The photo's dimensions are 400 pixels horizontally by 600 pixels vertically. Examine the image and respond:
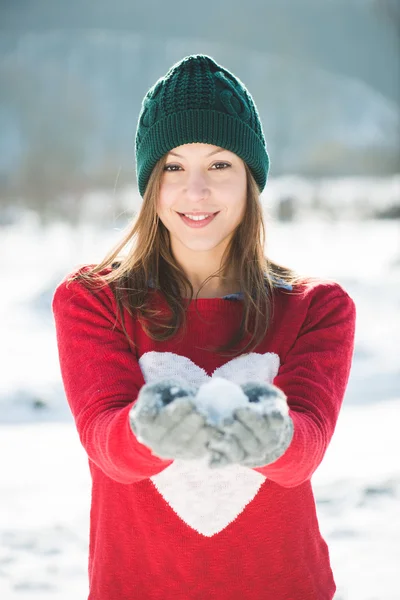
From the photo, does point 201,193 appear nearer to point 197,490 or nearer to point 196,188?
point 196,188

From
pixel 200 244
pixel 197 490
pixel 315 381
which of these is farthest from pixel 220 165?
pixel 197 490

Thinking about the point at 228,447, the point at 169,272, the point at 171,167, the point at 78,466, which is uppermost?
the point at 171,167

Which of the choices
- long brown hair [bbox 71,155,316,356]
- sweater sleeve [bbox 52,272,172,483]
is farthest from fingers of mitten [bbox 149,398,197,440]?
long brown hair [bbox 71,155,316,356]

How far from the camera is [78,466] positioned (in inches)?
131

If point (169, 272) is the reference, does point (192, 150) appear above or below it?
above

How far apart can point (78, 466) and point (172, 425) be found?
2629 mm

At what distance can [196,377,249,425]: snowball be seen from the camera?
0.89m

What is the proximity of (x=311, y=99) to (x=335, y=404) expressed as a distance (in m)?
17.2

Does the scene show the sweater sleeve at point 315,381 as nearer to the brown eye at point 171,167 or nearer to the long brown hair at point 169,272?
the long brown hair at point 169,272

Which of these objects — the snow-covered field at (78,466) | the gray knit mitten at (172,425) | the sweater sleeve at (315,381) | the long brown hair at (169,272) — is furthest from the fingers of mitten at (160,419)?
the snow-covered field at (78,466)

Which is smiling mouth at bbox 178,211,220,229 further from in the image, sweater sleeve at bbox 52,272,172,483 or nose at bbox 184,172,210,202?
sweater sleeve at bbox 52,272,172,483

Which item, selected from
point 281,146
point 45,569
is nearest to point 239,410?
point 45,569

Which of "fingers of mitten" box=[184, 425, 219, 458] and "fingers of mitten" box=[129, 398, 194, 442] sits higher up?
"fingers of mitten" box=[129, 398, 194, 442]

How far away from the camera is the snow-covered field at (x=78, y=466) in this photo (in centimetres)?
237
